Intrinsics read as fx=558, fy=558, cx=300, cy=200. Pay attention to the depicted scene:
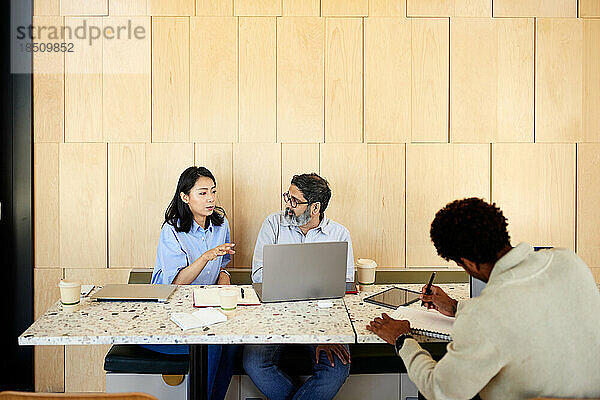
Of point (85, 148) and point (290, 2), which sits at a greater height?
point (290, 2)

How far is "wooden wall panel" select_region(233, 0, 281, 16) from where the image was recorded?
387 centimetres

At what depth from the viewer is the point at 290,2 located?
12.7 feet

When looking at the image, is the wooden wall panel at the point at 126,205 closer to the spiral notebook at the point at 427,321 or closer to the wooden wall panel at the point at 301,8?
the wooden wall panel at the point at 301,8

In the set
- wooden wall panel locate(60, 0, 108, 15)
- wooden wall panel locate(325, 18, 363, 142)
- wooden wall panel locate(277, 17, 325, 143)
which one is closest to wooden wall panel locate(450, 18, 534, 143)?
wooden wall panel locate(325, 18, 363, 142)

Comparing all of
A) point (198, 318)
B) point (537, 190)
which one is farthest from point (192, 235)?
point (537, 190)

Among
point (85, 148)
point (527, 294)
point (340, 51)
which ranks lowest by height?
point (527, 294)

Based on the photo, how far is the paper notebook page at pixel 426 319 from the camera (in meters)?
2.19

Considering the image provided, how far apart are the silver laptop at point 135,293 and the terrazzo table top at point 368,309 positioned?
2.79 feet

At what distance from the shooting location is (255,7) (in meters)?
3.88

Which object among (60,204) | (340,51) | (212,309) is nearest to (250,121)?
(340,51)

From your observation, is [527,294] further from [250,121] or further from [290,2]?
[290,2]

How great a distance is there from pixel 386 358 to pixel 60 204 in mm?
2475

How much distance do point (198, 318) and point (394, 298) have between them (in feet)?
3.07

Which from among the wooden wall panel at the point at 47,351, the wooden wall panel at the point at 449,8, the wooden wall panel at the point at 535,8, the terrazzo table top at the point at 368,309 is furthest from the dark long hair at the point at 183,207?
the wooden wall panel at the point at 535,8
